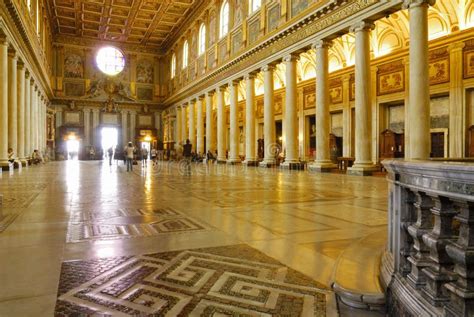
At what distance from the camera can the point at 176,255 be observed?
11.5ft

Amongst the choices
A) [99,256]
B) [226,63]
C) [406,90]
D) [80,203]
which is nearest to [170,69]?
[226,63]

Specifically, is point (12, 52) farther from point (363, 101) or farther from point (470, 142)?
point (470, 142)

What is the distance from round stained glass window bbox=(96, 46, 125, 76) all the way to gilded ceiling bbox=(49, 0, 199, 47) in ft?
4.41

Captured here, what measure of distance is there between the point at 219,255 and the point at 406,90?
17535 millimetres

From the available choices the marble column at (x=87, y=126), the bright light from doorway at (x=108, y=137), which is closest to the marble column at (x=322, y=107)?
the bright light from doorway at (x=108, y=137)

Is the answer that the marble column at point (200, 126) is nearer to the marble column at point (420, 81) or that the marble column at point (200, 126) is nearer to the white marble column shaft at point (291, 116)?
the white marble column shaft at point (291, 116)

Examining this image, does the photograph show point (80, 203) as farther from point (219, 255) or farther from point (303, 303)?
point (303, 303)

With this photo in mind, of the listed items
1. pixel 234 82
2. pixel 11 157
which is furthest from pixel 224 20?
pixel 11 157

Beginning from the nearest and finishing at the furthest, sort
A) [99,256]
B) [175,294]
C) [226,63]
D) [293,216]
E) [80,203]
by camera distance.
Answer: [175,294], [99,256], [293,216], [80,203], [226,63]

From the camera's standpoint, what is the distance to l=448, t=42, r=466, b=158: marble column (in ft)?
51.4

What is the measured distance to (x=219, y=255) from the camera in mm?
3498

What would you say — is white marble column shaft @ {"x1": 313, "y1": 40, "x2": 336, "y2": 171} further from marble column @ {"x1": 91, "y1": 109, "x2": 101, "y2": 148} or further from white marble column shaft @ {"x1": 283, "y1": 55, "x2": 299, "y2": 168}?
marble column @ {"x1": 91, "y1": 109, "x2": 101, "y2": 148}

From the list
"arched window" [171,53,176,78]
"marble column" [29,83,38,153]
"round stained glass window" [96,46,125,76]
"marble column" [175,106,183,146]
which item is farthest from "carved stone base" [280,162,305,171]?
"round stained glass window" [96,46,125,76]

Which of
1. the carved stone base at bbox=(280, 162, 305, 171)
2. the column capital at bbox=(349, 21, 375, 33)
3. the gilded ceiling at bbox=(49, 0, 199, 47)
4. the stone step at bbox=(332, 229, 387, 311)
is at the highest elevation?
the gilded ceiling at bbox=(49, 0, 199, 47)
